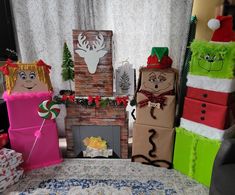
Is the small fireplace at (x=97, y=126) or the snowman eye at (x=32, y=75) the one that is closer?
the snowman eye at (x=32, y=75)

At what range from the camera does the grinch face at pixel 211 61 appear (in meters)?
1.47

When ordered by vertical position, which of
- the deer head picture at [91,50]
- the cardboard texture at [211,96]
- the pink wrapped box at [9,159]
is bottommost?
the pink wrapped box at [9,159]

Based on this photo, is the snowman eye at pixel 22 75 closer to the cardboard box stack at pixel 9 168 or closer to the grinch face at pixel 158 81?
the cardboard box stack at pixel 9 168

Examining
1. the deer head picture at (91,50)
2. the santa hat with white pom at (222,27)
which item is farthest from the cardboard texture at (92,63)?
the santa hat with white pom at (222,27)

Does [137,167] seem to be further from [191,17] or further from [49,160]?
[191,17]

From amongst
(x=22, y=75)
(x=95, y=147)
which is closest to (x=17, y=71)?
(x=22, y=75)

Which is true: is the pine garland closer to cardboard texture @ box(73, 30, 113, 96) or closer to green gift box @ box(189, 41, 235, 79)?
cardboard texture @ box(73, 30, 113, 96)

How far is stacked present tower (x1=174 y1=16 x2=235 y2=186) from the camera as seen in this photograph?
1.47 m

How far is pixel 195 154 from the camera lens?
1.68 meters

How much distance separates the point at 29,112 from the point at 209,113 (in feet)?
4.82

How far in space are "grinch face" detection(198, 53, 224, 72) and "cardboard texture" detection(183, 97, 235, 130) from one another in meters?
0.27

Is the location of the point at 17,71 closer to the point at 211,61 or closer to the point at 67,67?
the point at 67,67

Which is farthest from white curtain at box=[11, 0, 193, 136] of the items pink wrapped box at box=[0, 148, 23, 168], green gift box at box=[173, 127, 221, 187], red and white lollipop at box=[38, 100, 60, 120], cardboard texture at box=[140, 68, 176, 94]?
pink wrapped box at box=[0, 148, 23, 168]

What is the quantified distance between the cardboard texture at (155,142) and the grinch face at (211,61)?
1.99 feet
